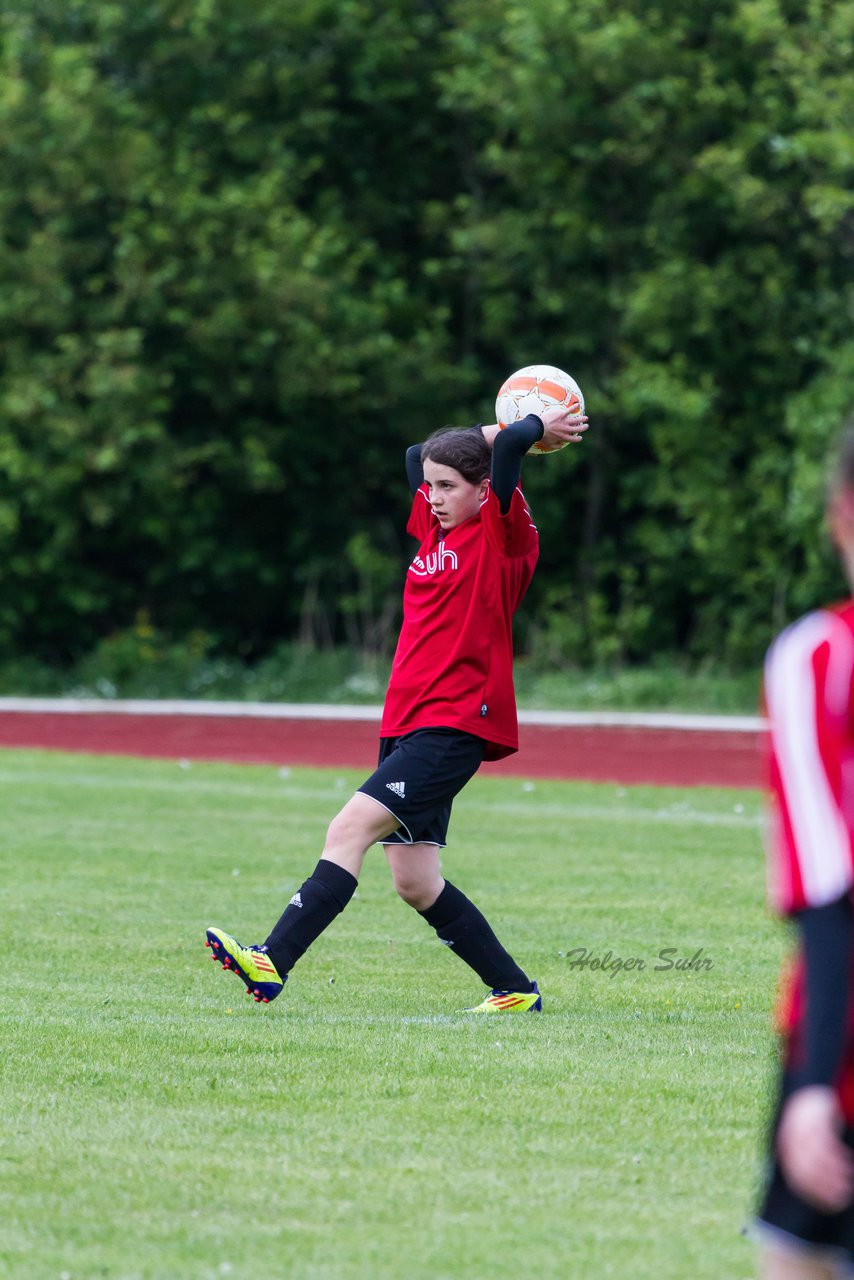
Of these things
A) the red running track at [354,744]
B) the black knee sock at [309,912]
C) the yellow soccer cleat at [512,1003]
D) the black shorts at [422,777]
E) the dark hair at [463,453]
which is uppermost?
the dark hair at [463,453]

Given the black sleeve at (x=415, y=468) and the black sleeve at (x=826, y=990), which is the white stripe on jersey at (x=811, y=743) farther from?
the black sleeve at (x=415, y=468)

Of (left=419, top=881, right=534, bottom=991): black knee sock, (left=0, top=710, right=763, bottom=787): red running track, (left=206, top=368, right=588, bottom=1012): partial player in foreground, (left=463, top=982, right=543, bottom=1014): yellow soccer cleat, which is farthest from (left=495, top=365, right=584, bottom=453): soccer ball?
(left=0, top=710, right=763, bottom=787): red running track

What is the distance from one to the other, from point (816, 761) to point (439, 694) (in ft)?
12.1

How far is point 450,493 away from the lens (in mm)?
6008

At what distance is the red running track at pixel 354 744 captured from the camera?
17109 mm

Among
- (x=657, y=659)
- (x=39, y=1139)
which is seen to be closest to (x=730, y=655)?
(x=657, y=659)

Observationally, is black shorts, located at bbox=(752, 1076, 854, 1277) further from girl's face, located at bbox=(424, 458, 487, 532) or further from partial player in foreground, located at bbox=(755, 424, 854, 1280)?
girl's face, located at bbox=(424, 458, 487, 532)

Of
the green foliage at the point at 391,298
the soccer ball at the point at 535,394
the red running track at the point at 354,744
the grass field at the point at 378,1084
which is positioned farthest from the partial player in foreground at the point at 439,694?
the green foliage at the point at 391,298

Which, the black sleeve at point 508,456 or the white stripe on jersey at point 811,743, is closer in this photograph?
the white stripe on jersey at point 811,743

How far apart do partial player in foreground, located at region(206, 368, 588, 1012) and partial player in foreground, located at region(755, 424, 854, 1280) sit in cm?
353

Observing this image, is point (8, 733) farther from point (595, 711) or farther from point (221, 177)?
point (221, 177)

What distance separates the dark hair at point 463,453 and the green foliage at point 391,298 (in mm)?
16047

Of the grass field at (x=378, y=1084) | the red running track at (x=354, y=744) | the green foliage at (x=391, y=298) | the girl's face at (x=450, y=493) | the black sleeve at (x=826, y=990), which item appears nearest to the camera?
the black sleeve at (x=826, y=990)

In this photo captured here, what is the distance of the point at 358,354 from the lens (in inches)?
980
